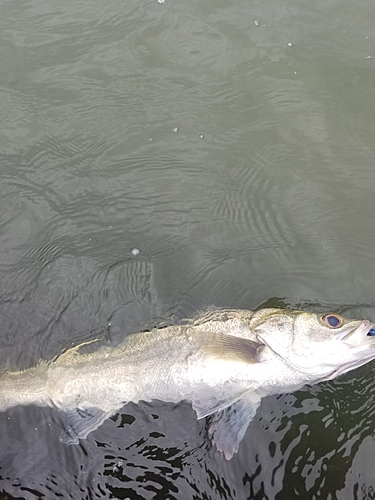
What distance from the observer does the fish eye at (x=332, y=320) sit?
4094 millimetres

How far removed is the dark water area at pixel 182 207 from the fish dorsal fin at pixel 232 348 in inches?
29.3

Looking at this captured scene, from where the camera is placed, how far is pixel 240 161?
19.5ft

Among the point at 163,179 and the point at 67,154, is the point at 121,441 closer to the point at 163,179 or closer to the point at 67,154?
the point at 163,179

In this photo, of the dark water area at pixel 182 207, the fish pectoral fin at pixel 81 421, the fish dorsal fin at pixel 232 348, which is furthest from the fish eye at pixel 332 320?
the fish pectoral fin at pixel 81 421

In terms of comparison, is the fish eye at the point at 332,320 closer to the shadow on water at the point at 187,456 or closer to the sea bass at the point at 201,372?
the sea bass at the point at 201,372

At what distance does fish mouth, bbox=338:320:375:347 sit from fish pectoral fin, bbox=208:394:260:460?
1053mm

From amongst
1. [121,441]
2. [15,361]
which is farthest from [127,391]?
[15,361]

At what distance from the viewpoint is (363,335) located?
12.7 ft

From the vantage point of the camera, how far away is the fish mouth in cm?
383

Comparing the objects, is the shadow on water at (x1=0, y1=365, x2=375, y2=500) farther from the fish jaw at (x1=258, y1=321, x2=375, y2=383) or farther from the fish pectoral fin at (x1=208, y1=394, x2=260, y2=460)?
the fish jaw at (x1=258, y1=321, x2=375, y2=383)

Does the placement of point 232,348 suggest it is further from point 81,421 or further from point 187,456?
point 81,421

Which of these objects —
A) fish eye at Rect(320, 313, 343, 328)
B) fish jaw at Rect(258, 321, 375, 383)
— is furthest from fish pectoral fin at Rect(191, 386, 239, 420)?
fish eye at Rect(320, 313, 343, 328)

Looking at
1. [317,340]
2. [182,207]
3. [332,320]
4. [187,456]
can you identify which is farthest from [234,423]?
[182,207]

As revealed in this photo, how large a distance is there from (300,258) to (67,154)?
2.92 m
